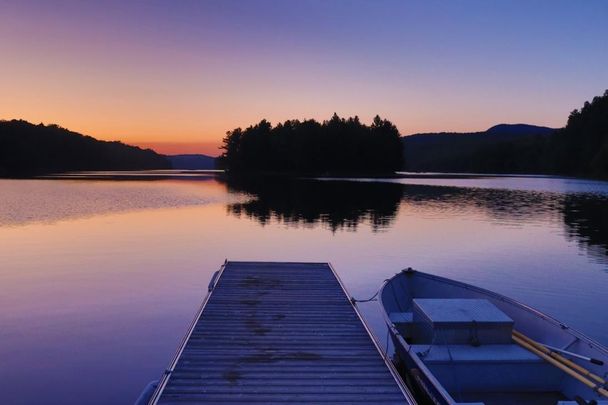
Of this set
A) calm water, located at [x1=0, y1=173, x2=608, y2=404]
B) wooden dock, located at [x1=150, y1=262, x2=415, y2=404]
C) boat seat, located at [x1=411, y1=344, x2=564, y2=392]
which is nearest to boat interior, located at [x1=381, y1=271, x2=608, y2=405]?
boat seat, located at [x1=411, y1=344, x2=564, y2=392]

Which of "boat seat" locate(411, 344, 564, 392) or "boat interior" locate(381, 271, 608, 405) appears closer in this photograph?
"boat interior" locate(381, 271, 608, 405)

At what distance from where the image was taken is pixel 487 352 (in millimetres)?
9422

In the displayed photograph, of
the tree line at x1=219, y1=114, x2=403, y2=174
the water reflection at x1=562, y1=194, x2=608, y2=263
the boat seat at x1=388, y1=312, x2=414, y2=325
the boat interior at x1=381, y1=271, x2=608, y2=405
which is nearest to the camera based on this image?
the boat interior at x1=381, y1=271, x2=608, y2=405

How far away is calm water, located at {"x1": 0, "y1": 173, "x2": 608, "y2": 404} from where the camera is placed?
38.4ft

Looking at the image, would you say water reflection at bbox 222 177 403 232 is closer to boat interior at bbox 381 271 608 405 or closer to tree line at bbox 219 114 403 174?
boat interior at bbox 381 271 608 405

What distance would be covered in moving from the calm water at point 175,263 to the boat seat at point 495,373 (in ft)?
14.7

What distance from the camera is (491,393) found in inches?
352

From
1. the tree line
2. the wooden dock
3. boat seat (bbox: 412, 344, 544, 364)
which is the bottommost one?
boat seat (bbox: 412, 344, 544, 364)

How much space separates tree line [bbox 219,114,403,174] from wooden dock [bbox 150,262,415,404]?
139 m

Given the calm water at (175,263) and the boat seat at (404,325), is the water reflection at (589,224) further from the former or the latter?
the boat seat at (404,325)

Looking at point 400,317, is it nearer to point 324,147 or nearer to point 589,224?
point 589,224

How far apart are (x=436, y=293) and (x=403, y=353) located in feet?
16.6

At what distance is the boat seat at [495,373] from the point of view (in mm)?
8938

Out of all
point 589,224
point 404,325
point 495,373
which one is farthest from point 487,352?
point 589,224
